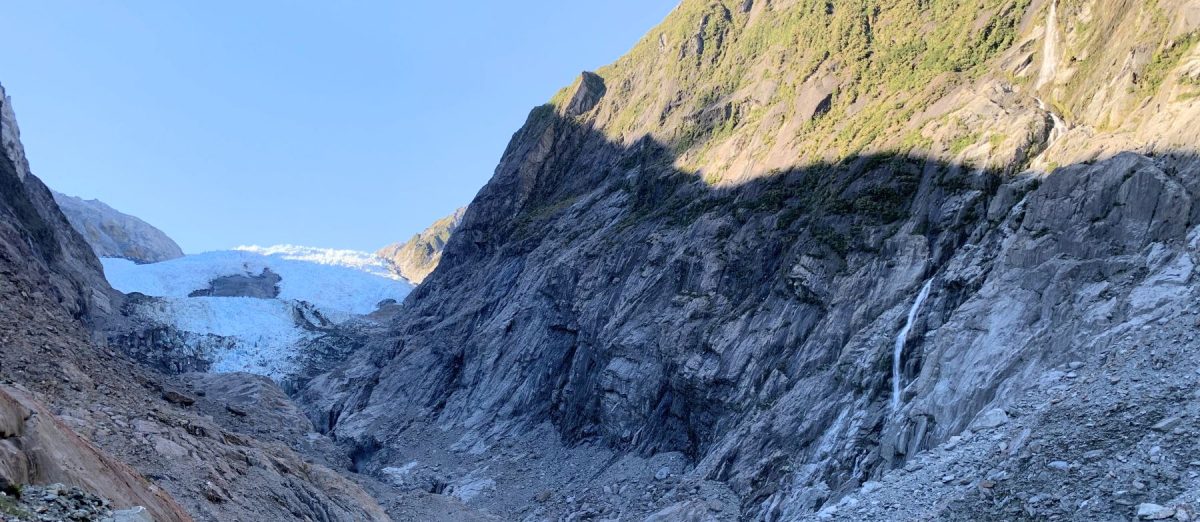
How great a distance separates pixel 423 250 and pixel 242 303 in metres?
78.0

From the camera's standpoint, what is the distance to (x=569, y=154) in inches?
2613

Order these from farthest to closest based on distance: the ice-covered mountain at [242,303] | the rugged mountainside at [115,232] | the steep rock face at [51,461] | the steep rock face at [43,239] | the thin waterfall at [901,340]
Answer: the rugged mountainside at [115,232]
the ice-covered mountain at [242,303]
the steep rock face at [43,239]
the thin waterfall at [901,340]
the steep rock face at [51,461]

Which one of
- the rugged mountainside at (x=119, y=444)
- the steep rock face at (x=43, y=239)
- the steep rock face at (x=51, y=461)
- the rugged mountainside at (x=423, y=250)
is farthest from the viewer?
the rugged mountainside at (x=423, y=250)

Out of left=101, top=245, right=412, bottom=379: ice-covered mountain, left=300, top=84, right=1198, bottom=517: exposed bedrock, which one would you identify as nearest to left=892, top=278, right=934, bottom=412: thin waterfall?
left=300, top=84, right=1198, bottom=517: exposed bedrock

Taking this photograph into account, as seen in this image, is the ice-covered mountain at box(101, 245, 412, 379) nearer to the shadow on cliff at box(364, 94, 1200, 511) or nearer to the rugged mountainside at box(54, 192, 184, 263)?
the rugged mountainside at box(54, 192, 184, 263)

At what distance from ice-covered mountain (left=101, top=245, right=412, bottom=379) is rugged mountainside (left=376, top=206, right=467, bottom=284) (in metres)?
27.9

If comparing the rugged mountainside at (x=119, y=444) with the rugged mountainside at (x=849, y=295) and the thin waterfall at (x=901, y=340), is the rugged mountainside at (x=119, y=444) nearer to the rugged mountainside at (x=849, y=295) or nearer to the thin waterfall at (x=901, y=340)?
the rugged mountainside at (x=849, y=295)

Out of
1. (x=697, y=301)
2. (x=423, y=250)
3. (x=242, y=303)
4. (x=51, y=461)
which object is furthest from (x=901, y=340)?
(x=423, y=250)

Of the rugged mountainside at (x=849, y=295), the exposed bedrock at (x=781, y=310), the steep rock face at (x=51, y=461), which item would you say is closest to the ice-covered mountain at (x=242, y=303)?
the exposed bedrock at (x=781, y=310)

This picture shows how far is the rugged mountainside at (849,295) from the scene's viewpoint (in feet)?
57.4

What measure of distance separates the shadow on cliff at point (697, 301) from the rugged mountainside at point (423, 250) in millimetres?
90347

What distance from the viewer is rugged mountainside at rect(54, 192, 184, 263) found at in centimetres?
12338

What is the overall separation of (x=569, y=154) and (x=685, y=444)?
124 ft

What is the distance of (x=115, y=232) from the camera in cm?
13588
